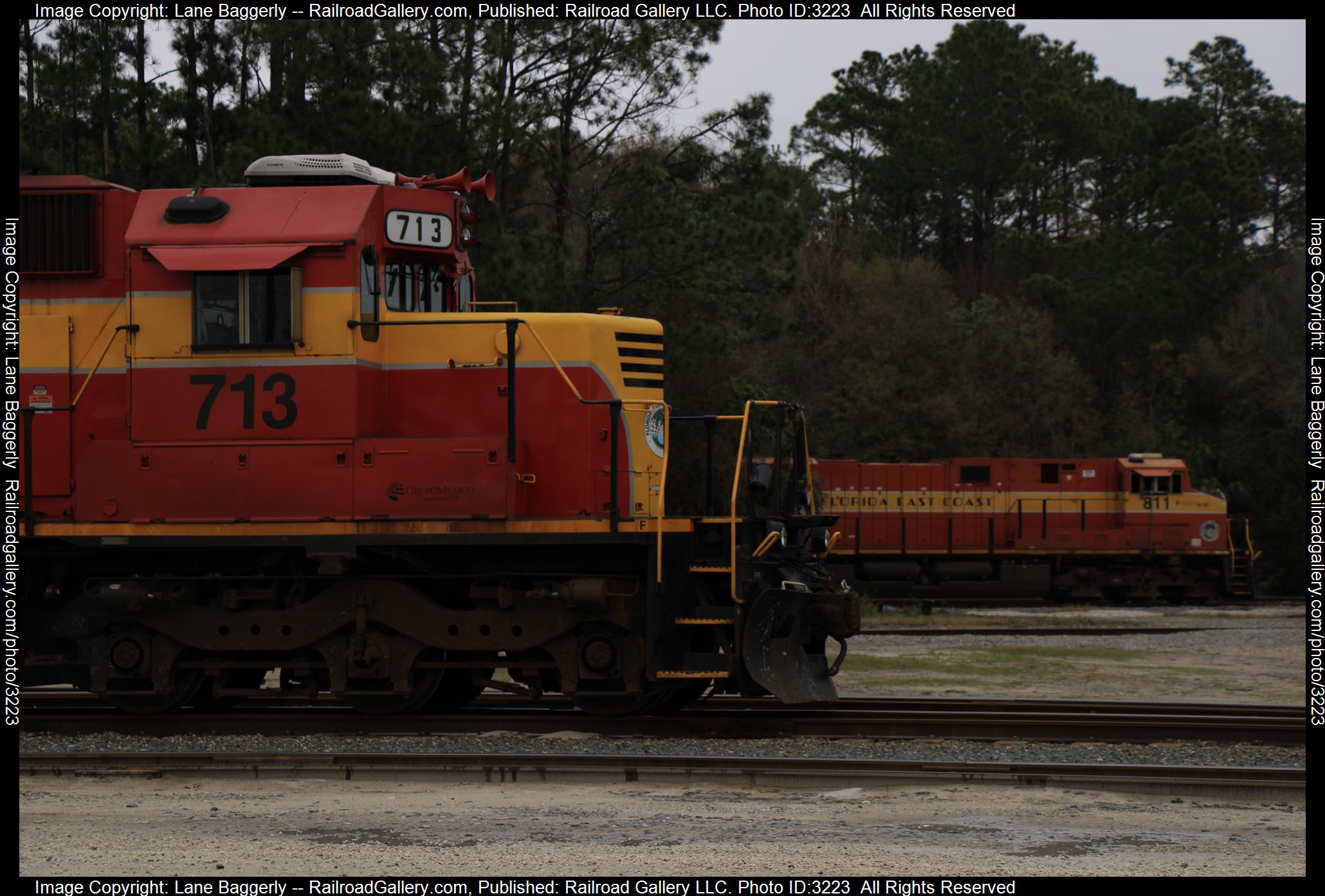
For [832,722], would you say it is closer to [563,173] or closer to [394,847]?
[394,847]

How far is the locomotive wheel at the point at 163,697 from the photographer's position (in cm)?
1038

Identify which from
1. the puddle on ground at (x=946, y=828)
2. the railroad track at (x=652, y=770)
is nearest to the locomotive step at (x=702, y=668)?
the railroad track at (x=652, y=770)

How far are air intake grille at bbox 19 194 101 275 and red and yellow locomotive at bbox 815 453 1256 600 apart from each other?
19.2 m

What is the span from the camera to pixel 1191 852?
273 inches

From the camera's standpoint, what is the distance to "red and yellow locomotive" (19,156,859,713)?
971 centimetres

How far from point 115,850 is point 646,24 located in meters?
21.3

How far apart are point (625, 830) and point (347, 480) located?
3.62 meters

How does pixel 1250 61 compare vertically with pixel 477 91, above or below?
above

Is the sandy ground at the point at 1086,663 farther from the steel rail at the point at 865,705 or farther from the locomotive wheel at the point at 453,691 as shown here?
the locomotive wheel at the point at 453,691

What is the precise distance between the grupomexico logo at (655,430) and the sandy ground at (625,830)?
108 inches

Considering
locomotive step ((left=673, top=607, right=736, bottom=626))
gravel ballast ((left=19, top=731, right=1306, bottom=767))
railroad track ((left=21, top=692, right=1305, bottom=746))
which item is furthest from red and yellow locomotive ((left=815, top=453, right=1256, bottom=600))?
locomotive step ((left=673, top=607, right=736, bottom=626))

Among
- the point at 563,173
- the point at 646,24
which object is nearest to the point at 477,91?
the point at 563,173

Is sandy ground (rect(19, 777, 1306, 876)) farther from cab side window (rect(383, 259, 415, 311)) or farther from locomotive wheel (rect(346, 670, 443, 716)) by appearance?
cab side window (rect(383, 259, 415, 311))

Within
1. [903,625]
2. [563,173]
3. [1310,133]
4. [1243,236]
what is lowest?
[903,625]
